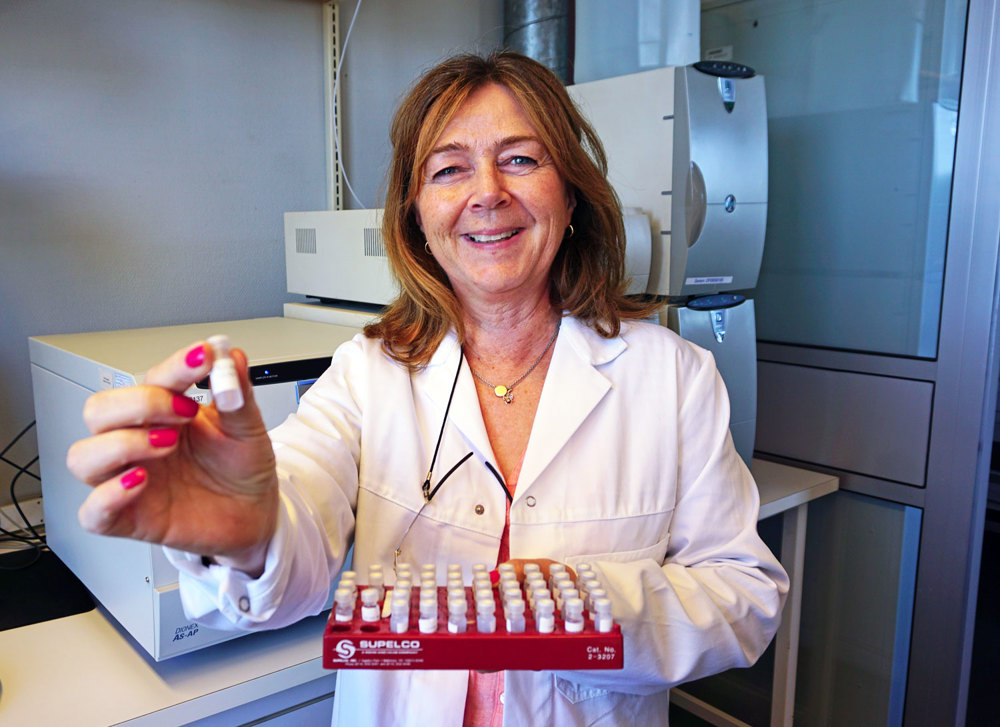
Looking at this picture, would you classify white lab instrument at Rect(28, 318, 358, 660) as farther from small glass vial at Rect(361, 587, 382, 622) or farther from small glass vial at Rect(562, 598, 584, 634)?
small glass vial at Rect(562, 598, 584, 634)

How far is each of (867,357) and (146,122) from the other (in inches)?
61.3

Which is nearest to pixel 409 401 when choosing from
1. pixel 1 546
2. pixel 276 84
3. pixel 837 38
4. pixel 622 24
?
pixel 1 546

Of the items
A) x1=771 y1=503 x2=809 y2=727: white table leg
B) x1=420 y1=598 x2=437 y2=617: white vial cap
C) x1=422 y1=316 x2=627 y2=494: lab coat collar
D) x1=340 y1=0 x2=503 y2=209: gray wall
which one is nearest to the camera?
x1=420 y1=598 x2=437 y2=617: white vial cap

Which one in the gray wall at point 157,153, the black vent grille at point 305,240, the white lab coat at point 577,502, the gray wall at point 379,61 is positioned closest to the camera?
the white lab coat at point 577,502

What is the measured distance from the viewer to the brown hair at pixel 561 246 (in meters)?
0.98

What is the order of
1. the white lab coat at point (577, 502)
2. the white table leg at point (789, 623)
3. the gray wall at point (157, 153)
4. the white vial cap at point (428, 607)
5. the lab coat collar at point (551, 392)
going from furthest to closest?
1. the white table leg at point (789, 623)
2. the gray wall at point (157, 153)
3. the lab coat collar at point (551, 392)
4. the white lab coat at point (577, 502)
5. the white vial cap at point (428, 607)

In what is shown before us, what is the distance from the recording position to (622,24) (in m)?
1.64

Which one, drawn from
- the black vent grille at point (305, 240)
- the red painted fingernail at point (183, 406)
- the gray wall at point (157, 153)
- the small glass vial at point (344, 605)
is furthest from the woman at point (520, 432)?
the gray wall at point (157, 153)

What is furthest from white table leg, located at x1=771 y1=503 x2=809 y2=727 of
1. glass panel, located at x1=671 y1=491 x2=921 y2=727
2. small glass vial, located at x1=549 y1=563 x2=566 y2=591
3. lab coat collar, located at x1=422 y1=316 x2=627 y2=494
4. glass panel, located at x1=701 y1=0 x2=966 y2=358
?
small glass vial, located at x1=549 y1=563 x2=566 y2=591

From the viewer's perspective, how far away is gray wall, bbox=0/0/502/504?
4.32 feet

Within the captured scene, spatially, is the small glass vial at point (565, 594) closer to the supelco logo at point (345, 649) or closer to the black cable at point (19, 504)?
the supelco logo at point (345, 649)

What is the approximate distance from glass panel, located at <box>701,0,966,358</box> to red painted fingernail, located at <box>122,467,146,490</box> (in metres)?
1.55

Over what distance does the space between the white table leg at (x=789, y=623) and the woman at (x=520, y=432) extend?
0.70 metres

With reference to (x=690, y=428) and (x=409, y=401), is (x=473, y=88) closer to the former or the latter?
(x=409, y=401)
